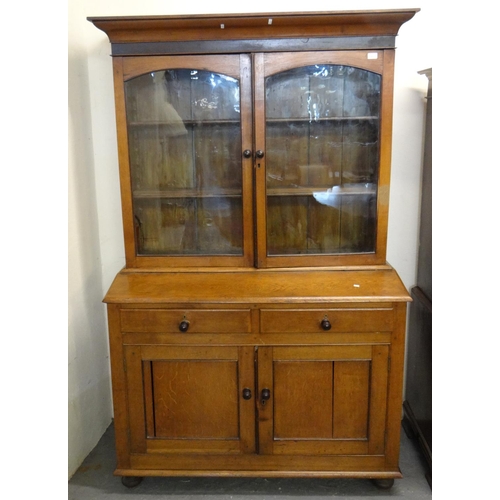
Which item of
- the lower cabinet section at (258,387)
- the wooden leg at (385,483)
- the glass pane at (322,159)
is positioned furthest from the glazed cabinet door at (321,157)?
the wooden leg at (385,483)

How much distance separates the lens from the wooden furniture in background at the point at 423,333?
1899 mm

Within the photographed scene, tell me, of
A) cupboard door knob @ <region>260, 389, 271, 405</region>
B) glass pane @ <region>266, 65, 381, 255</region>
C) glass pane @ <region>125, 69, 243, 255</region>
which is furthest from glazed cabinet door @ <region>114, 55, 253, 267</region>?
cupboard door knob @ <region>260, 389, 271, 405</region>

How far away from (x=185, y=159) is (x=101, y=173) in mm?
449

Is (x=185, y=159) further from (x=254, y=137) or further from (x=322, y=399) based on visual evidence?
(x=322, y=399)

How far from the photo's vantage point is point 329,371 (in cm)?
170

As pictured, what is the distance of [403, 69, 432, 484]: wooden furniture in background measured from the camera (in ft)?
6.23

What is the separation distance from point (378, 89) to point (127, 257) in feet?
3.78

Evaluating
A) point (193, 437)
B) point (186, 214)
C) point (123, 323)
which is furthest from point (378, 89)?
point (193, 437)

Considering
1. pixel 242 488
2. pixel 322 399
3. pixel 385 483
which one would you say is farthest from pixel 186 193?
pixel 385 483

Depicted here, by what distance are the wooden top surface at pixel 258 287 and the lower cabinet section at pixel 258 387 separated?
25mm

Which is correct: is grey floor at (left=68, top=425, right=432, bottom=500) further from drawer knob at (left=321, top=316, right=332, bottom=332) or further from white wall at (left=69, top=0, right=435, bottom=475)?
drawer knob at (left=321, top=316, right=332, bottom=332)

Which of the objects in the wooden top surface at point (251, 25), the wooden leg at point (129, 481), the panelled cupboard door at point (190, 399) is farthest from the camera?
the wooden leg at point (129, 481)

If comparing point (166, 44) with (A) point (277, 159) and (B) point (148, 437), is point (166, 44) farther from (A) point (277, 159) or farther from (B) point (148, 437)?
(B) point (148, 437)

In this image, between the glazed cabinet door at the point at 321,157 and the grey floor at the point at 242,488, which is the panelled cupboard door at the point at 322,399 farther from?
the glazed cabinet door at the point at 321,157
